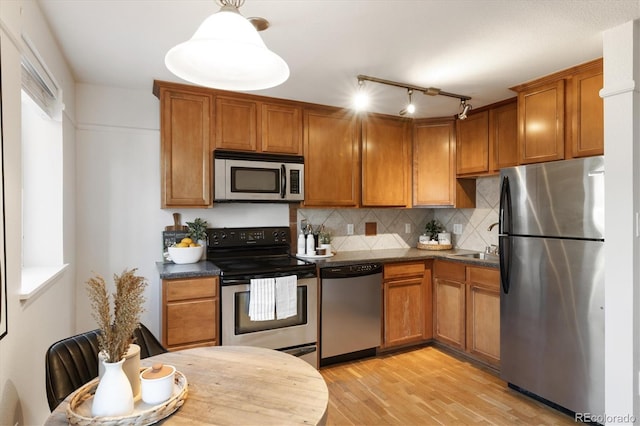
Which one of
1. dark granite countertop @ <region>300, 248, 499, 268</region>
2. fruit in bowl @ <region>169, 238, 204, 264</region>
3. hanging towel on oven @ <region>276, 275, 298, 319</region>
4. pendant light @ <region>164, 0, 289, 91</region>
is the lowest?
hanging towel on oven @ <region>276, 275, 298, 319</region>

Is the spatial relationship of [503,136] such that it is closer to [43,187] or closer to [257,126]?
[257,126]

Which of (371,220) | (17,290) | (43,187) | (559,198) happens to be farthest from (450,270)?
(43,187)

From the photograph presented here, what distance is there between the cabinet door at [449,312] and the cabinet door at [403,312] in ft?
0.55

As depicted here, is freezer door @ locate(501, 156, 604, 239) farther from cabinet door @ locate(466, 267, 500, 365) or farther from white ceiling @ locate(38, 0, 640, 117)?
white ceiling @ locate(38, 0, 640, 117)

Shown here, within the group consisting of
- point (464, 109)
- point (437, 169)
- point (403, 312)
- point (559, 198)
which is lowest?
point (403, 312)

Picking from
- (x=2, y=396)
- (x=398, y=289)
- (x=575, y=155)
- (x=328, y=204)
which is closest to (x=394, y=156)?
(x=328, y=204)

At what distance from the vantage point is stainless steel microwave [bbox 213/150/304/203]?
2.96 metres

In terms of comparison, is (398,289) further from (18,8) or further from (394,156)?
(18,8)

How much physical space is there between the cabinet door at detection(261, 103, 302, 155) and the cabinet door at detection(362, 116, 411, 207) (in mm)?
748

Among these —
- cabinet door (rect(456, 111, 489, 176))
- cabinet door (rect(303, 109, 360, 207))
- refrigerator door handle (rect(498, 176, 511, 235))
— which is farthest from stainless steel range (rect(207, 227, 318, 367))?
cabinet door (rect(456, 111, 489, 176))

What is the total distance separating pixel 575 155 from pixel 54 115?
3.42m

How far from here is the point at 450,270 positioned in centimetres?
342

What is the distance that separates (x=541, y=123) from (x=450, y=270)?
4.86 feet

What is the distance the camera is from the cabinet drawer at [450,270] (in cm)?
330
